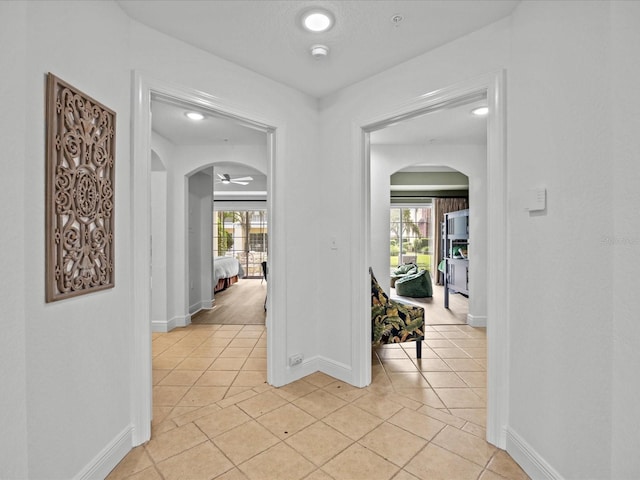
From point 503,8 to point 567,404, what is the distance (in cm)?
196

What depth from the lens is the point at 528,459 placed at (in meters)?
1.56

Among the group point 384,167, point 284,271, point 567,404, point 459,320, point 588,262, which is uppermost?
point 384,167

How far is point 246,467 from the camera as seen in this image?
5.27 ft

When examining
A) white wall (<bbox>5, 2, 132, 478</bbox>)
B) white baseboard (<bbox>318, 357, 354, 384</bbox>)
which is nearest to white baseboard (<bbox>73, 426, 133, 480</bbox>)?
white wall (<bbox>5, 2, 132, 478</bbox>)

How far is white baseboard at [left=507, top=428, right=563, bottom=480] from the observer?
1437mm

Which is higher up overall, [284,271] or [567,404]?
[284,271]

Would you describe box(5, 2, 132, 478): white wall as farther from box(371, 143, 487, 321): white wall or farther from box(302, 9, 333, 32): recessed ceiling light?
box(371, 143, 487, 321): white wall

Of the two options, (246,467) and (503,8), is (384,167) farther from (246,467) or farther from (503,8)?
(246,467)

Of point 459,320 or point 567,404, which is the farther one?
point 459,320

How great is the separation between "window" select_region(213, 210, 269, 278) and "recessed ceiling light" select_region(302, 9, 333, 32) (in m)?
7.59

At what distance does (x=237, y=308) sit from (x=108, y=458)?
12.3ft

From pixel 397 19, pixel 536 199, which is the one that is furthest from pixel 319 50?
pixel 536 199

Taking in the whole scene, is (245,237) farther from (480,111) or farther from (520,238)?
(520,238)

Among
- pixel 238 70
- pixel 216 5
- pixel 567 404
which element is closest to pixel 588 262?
pixel 567 404
